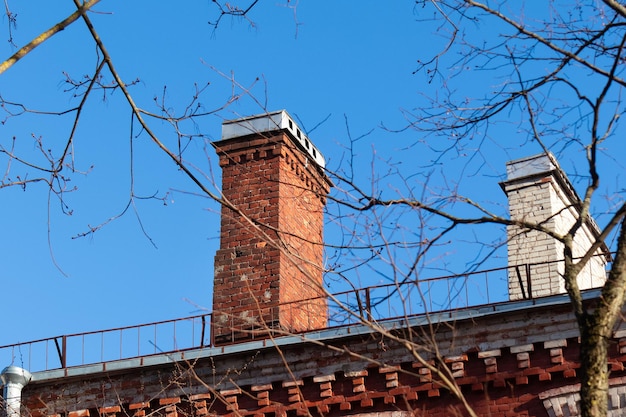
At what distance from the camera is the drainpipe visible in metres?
12.5

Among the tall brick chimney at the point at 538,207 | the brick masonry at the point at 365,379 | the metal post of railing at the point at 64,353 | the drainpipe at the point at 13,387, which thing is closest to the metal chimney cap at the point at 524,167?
the tall brick chimney at the point at 538,207

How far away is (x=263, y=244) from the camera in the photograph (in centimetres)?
1379

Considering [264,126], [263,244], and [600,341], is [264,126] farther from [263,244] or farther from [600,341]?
[600,341]

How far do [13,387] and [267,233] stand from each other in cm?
319

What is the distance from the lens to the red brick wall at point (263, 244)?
13.2 metres

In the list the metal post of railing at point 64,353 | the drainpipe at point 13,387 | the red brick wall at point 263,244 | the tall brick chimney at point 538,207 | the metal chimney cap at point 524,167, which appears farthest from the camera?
the metal chimney cap at point 524,167

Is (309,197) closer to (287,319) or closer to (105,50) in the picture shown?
(287,319)

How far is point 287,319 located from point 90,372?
7.27 feet

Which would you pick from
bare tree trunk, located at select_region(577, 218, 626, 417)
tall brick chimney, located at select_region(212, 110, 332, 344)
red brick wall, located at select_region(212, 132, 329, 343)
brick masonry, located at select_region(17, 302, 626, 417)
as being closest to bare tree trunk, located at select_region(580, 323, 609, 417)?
bare tree trunk, located at select_region(577, 218, 626, 417)

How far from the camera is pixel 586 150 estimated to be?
7.17 m

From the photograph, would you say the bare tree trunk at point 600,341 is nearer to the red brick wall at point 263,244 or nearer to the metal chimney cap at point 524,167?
the red brick wall at point 263,244

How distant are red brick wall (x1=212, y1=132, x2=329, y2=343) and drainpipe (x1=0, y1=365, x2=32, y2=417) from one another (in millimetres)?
2092

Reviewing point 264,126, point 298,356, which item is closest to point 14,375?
point 298,356

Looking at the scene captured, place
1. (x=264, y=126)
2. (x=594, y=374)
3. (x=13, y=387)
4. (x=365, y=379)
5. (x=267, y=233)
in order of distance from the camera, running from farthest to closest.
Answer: (x=264, y=126) < (x=267, y=233) < (x=13, y=387) < (x=365, y=379) < (x=594, y=374)
